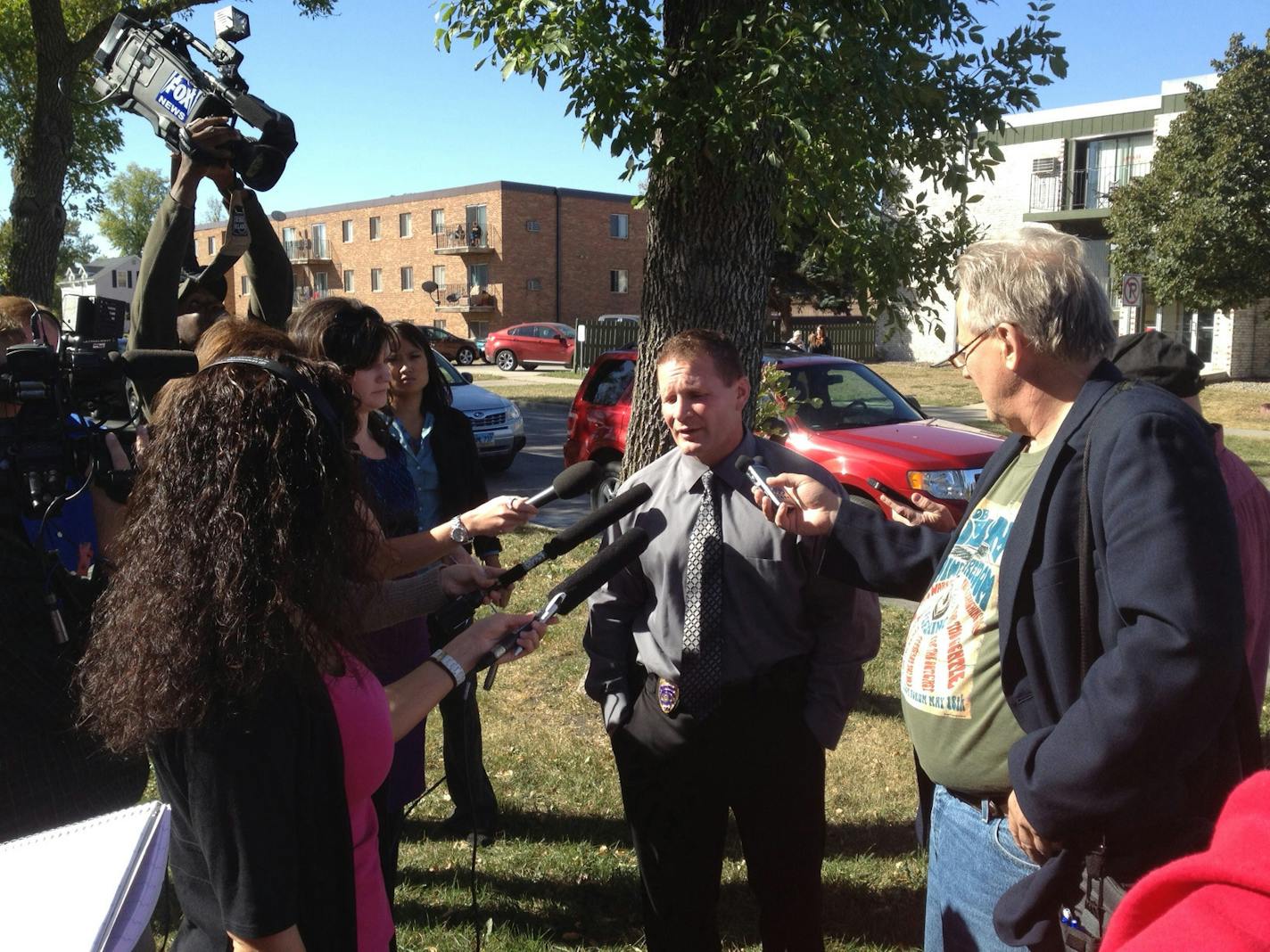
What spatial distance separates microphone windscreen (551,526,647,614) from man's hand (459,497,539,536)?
31cm

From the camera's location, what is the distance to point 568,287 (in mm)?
52938

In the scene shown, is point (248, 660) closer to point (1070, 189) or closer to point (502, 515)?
point (502, 515)

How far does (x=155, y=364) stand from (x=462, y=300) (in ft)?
170

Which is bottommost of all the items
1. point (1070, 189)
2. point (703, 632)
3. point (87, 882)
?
point (703, 632)

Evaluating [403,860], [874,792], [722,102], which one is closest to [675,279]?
[722,102]

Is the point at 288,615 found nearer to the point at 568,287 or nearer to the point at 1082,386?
the point at 1082,386

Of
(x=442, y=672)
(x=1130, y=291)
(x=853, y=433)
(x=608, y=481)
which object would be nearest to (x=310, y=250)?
(x=1130, y=291)

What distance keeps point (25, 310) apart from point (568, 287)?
50.7m

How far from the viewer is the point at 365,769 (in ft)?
6.23

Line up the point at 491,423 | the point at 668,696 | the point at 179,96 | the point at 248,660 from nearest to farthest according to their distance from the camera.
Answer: the point at 248,660 → the point at 668,696 → the point at 179,96 → the point at 491,423

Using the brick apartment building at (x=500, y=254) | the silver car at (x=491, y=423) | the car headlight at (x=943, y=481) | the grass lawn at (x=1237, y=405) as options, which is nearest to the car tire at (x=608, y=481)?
the car headlight at (x=943, y=481)

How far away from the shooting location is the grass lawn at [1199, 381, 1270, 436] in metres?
19.4

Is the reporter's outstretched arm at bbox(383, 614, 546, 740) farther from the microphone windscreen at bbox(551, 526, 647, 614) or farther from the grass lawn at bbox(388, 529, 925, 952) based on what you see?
the grass lawn at bbox(388, 529, 925, 952)

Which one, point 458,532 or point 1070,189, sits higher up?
point 1070,189
